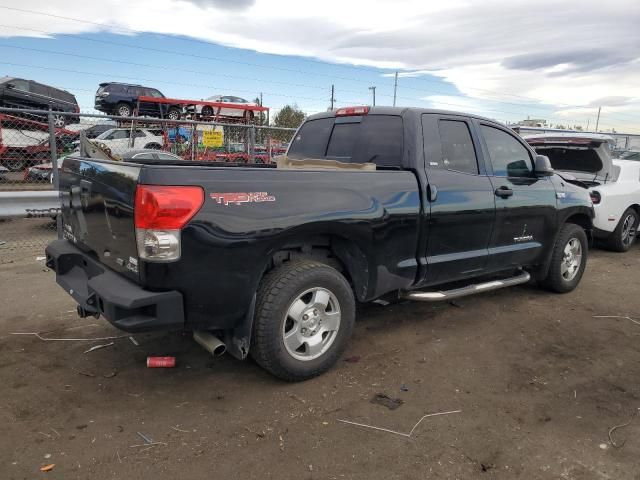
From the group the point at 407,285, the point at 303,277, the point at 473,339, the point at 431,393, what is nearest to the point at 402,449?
the point at 431,393

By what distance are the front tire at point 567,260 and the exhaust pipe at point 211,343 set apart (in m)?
3.92

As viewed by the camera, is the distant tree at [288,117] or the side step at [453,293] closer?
the side step at [453,293]

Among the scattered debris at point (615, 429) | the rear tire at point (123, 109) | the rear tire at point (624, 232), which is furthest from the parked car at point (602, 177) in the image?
the rear tire at point (123, 109)

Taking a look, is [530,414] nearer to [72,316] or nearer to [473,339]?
[473,339]

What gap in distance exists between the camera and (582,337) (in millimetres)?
4512

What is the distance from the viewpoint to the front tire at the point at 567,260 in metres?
5.50

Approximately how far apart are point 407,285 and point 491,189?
4.18 ft

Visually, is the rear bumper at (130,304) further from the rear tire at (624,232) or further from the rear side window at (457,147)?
the rear tire at (624,232)

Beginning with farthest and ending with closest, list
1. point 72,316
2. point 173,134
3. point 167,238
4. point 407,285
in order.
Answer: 1. point 173,134
2. point 72,316
3. point 407,285
4. point 167,238

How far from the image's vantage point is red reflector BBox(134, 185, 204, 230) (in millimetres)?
2744

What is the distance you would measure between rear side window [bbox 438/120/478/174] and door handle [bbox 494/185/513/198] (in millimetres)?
296

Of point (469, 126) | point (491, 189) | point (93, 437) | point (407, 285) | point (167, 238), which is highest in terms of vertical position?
point (469, 126)

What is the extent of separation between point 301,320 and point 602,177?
647cm

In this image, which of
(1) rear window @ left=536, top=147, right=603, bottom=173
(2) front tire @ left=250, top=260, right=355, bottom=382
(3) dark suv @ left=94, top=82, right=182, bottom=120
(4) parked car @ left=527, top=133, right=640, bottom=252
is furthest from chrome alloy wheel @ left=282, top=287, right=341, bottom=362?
(3) dark suv @ left=94, top=82, right=182, bottom=120
